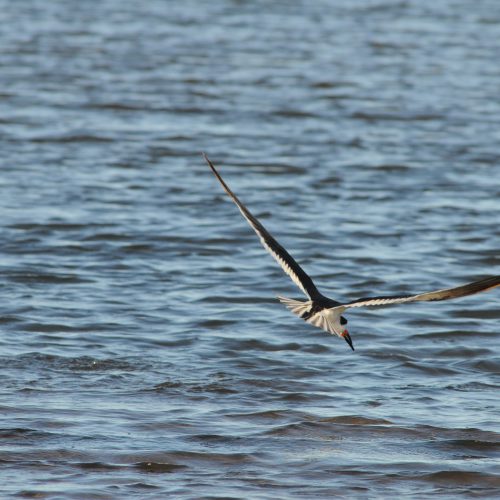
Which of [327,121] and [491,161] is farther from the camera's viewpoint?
[327,121]

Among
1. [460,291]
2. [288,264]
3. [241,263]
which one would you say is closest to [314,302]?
[288,264]

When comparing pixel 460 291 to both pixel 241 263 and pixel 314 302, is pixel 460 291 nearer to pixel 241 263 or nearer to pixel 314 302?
pixel 314 302

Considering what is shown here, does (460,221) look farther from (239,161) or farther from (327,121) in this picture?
(327,121)

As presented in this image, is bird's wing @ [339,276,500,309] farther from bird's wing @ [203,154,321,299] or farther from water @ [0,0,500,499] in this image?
bird's wing @ [203,154,321,299]

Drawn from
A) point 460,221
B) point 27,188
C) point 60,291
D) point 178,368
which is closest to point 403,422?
point 178,368

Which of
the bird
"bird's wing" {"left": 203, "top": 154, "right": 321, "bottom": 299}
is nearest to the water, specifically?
the bird

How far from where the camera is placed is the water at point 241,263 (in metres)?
7.02

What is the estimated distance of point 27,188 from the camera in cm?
1377

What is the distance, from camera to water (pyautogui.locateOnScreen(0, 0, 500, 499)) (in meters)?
7.02

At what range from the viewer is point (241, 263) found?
38.2 ft

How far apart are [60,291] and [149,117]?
7.79 metres

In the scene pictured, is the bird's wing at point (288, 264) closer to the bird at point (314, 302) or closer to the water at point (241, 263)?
the bird at point (314, 302)

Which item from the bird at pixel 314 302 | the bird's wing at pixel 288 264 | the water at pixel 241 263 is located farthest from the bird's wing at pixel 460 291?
the bird's wing at pixel 288 264

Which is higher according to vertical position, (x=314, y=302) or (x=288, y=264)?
(x=288, y=264)
